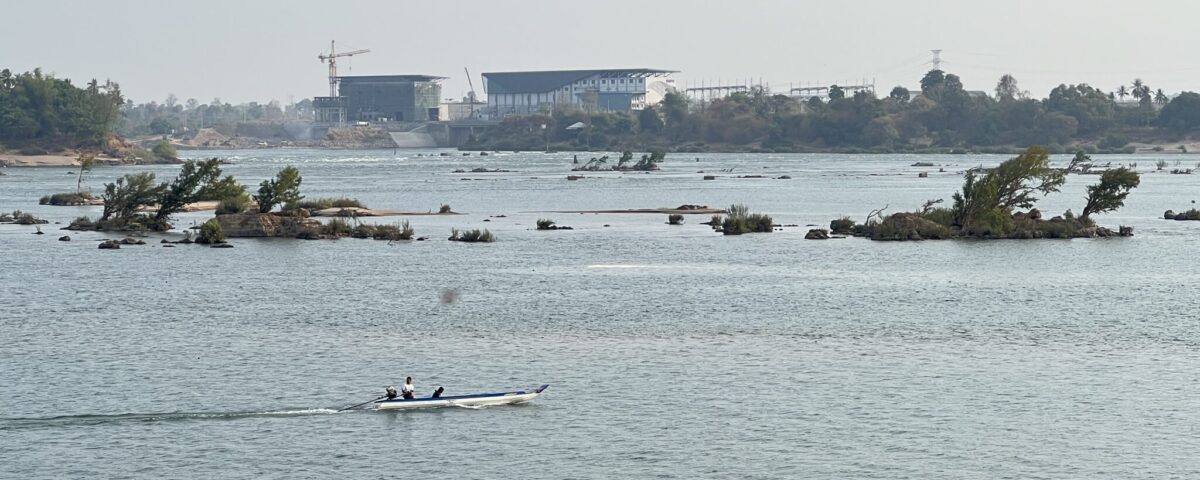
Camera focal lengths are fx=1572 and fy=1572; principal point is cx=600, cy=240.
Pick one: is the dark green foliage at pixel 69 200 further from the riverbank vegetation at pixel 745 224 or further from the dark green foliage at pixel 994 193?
the dark green foliage at pixel 994 193

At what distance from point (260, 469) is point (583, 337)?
23364 millimetres

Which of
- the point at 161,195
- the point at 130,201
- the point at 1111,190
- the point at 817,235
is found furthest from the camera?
the point at 161,195

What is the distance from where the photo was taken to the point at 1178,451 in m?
44.2

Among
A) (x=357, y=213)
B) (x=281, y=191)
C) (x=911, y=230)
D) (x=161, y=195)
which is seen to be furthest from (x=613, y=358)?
(x=357, y=213)

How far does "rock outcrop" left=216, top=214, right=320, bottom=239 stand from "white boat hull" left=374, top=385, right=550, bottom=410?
6278 cm

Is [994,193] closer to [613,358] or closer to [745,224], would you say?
[745,224]

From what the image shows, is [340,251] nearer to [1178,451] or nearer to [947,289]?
[947,289]

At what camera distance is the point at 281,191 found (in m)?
111

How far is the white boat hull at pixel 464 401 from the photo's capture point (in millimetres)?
49438

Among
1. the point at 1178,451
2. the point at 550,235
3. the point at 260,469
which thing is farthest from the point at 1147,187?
the point at 260,469

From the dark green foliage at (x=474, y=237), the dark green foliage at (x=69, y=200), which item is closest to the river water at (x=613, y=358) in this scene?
the dark green foliage at (x=474, y=237)

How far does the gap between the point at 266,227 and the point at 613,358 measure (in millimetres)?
57651

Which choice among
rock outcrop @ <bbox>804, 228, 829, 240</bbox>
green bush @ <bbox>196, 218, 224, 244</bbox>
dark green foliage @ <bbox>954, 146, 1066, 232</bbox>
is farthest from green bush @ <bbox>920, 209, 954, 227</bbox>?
green bush @ <bbox>196, 218, 224, 244</bbox>

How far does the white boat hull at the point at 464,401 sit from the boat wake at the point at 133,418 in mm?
1867
